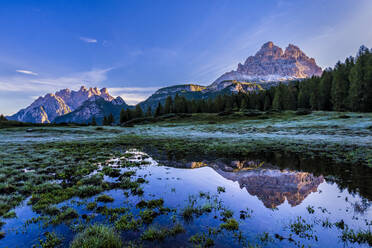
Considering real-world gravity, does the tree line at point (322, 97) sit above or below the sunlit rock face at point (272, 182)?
above

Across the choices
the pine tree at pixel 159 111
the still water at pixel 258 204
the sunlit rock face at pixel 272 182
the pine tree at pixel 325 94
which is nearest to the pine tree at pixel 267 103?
the pine tree at pixel 325 94

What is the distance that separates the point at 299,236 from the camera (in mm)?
6250

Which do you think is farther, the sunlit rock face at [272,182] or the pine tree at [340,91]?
the pine tree at [340,91]

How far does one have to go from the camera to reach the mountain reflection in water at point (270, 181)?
9.91 metres

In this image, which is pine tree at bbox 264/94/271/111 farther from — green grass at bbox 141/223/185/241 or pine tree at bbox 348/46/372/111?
green grass at bbox 141/223/185/241

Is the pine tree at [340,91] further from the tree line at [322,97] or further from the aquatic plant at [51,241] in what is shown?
the aquatic plant at [51,241]

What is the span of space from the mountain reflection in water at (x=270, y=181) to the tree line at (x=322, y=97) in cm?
A: 8588

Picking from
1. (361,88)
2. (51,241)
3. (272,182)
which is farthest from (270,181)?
(361,88)

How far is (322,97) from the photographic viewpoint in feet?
311

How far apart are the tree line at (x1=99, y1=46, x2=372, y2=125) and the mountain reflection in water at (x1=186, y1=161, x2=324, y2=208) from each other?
8588cm

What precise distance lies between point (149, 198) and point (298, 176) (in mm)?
12058

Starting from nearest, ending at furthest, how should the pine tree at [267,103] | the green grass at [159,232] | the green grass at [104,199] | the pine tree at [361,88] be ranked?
the green grass at [159,232]
the green grass at [104,199]
the pine tree at [361,88]
the pine tree at [267,103]

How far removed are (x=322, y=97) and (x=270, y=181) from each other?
365 ft

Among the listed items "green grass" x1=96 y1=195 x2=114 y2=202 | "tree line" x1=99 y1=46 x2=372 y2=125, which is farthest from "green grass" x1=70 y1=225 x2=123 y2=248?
"tree line" x1=99 y1=46 x2=372 y2=125
